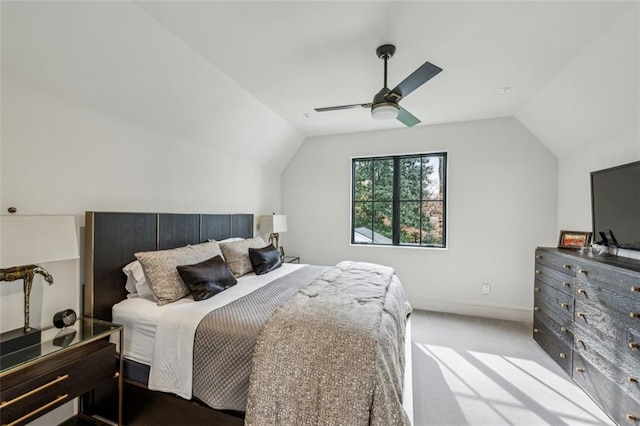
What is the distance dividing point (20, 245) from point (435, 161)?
14.4 feet

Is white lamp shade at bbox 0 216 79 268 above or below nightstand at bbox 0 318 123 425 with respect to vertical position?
above

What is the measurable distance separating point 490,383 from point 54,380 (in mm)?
3034

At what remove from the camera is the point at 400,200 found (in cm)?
436

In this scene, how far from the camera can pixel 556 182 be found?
11.6ft

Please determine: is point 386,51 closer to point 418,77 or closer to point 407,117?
point 418,77

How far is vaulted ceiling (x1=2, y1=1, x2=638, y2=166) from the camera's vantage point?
1718 millimetres

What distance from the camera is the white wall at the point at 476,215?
3.63m

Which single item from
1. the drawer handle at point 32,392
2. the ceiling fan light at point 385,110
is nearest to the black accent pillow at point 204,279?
the drawer handle at point 32,392

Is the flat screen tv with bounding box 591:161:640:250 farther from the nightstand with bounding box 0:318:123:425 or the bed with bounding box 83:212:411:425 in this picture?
the nightstand with bounding box 0:318:123:425

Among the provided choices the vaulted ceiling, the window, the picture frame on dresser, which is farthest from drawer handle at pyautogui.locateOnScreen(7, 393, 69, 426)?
the picture frame on dresser

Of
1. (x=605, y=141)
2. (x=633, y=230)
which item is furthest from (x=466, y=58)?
(x=633, y=230)

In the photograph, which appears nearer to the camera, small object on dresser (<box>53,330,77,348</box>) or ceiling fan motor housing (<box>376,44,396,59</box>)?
small object on dresser (<box>53,330,77,348</box>)

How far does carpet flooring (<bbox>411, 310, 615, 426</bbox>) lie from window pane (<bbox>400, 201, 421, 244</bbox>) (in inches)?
54.8

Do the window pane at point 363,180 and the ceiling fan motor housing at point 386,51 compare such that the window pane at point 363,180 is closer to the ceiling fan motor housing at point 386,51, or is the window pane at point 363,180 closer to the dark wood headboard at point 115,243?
the ceiling fan motor housing at point 386,51
